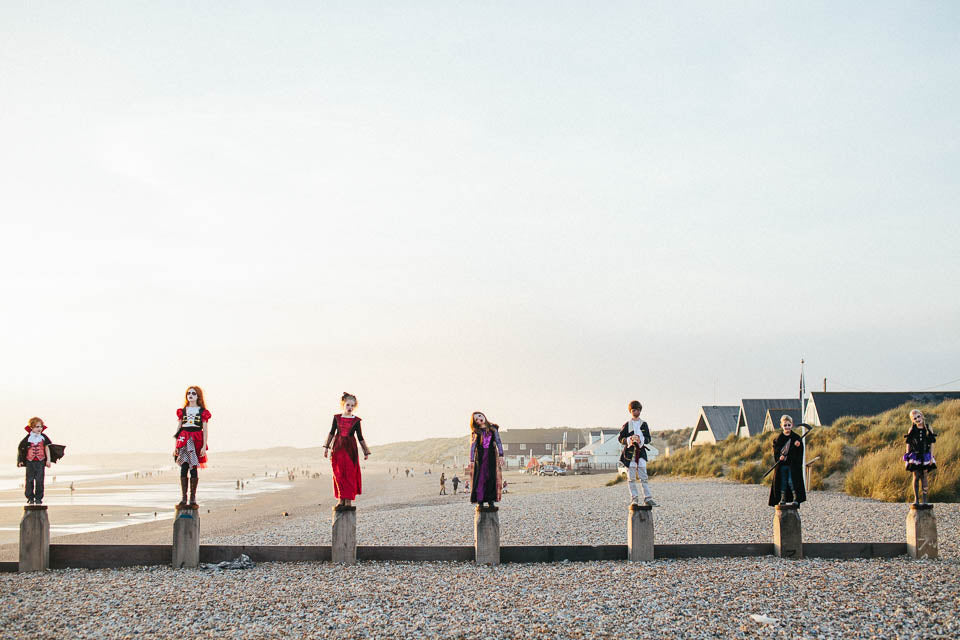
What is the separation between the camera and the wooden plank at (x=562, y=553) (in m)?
11.1

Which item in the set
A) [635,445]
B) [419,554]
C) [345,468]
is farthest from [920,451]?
[345,468]

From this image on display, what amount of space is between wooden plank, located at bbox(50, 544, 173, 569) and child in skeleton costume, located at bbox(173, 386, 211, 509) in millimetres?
931

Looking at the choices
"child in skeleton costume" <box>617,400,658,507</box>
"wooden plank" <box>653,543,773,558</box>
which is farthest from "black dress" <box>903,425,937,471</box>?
"child in skeleton costume" <box>617,400,658,507</box>

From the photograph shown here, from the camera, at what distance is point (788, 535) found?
37.1ft

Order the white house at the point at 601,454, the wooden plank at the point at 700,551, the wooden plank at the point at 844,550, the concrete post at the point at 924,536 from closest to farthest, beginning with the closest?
the wooden plank at the point at 700,551, the wooden plank at the point at 844,550, the concrete post at the point at 924,536, the white house at the point at 601,454

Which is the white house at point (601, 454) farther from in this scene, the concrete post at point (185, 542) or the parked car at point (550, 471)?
the concrete post at point (185, 542)

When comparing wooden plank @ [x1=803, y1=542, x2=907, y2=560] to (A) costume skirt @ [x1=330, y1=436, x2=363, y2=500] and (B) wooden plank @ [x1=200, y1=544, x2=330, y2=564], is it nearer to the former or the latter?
(A) costume skirt @ [x1=330, y1=436, x2=363, y2=500]

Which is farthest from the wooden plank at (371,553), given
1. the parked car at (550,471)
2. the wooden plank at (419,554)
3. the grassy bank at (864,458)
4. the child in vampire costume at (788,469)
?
the parked car at (550,471)

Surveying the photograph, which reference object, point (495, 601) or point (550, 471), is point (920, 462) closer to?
point (495, 601)

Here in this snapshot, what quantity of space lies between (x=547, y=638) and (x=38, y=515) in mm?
8064

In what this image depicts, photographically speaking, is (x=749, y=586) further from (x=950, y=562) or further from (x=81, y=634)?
(x=81, y=634)

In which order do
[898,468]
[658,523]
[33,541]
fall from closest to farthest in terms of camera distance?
1. [33,541]
2. [658,523]
3. [898,468]

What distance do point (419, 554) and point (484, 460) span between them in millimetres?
1740

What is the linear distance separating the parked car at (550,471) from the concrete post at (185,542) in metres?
62.1
